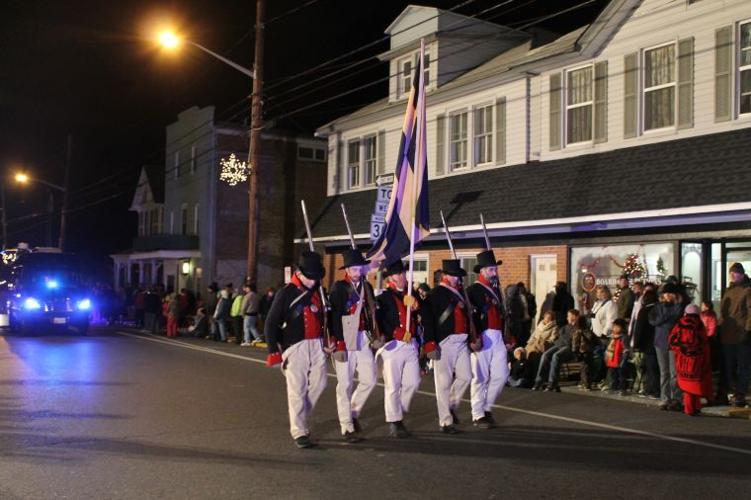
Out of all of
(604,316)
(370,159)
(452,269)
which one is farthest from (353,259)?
(370,159)

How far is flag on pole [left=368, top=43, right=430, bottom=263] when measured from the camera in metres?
10.6

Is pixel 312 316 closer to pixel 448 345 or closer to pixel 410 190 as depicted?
pixel 448 345

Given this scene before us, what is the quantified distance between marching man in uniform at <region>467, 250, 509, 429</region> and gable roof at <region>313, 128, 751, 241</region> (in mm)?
5900

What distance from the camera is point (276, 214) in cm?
3744

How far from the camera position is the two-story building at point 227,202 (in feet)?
120

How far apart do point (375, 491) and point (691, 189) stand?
10.2 m

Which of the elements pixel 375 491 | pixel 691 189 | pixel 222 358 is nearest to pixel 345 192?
pixel 222 358

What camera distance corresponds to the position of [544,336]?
47.1 ft

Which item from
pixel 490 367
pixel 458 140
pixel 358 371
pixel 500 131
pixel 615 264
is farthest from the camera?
pixel 458 140

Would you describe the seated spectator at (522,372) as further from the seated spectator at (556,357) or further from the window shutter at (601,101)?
the window shutter at (601,101)

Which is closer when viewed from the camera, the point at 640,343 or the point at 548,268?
the point at 640,343

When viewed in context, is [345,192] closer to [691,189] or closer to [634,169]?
[634,169]

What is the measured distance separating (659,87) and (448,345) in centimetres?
972

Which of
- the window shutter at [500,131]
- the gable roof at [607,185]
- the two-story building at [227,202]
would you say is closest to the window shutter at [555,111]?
the gable roof at [607,185]
